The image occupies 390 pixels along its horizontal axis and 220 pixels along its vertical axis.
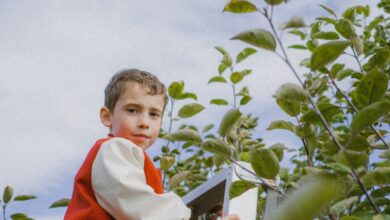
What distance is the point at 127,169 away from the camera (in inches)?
70.6

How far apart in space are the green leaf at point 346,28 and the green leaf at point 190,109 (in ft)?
2.30

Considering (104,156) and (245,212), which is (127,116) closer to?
(104,156)

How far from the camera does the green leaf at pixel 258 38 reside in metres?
1.25

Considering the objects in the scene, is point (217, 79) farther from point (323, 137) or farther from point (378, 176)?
point (378, 176)

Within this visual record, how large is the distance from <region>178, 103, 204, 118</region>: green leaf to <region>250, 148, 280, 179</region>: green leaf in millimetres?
955

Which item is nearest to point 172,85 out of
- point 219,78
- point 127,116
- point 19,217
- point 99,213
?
point 219,78

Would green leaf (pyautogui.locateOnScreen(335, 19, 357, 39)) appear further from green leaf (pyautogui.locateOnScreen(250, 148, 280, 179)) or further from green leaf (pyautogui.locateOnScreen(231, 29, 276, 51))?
green leaf (pyautogui.locateOnScreen(250, 148, 280, 179))

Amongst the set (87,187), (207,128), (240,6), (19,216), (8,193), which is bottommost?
(19,216)

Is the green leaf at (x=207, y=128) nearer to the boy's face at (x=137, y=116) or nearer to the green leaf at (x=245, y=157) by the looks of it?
the boy's face at (x=137, y=116)

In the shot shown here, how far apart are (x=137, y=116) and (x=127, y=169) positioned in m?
0.37

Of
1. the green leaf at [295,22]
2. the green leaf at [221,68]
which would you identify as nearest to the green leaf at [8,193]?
the green leaf at [221,68]

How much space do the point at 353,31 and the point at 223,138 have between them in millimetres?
615

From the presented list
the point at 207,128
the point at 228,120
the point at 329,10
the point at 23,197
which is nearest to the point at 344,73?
the point at 329,10

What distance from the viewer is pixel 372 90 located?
52.3 inches
